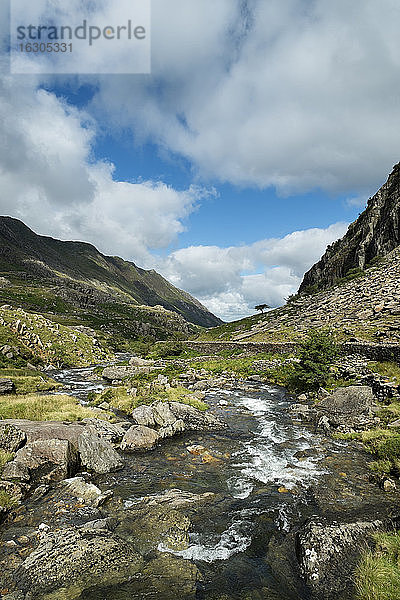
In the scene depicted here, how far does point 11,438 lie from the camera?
16234 millimetres

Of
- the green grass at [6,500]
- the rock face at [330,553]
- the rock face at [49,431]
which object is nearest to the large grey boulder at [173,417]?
the rock face at [49,431]

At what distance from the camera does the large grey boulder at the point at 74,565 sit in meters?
8.23

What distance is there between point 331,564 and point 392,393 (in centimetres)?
1952

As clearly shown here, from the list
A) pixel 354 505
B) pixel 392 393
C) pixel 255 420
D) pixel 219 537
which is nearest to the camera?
pixel 219 537

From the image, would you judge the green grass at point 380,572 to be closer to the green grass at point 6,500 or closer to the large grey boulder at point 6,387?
the green grass at point 6,500

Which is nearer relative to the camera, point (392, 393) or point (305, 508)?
point (305, 508)

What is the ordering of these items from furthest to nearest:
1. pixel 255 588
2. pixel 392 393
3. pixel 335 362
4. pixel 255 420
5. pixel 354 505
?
pixel 335 362, pixel 255 420, pixel 392 393, pixel 354 505, pixel 255 588

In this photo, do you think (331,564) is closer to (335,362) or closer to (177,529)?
(177,529)

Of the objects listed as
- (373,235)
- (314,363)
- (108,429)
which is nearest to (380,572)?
(108,429)

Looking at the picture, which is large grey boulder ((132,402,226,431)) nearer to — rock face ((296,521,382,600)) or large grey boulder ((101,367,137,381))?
rock face ((296,521,382,600))

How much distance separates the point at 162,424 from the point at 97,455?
7.36 metres

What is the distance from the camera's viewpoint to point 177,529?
442 inches

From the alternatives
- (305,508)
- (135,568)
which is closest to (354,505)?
(305,508)

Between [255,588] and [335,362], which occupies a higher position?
[335,362]
